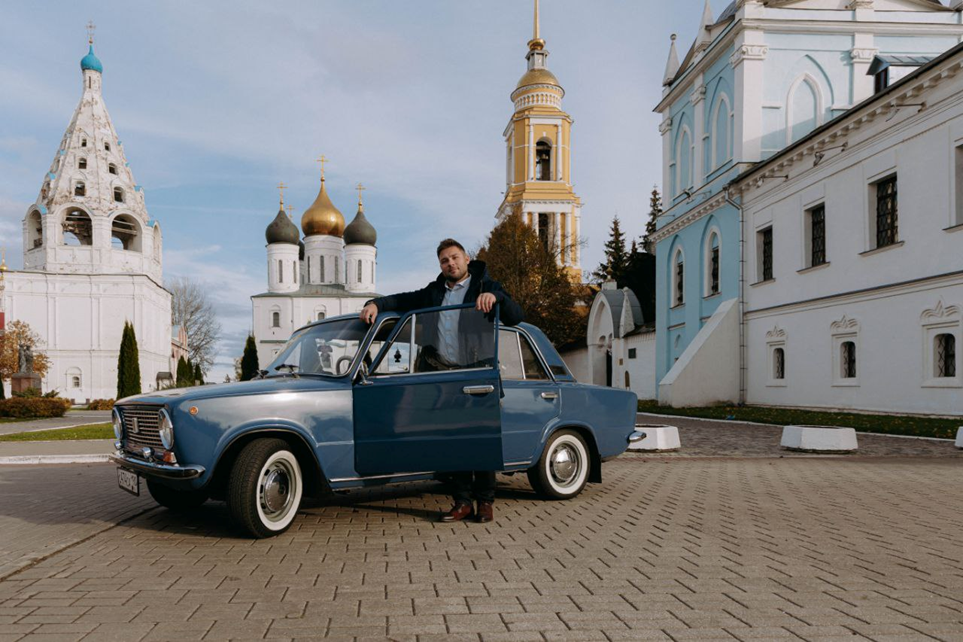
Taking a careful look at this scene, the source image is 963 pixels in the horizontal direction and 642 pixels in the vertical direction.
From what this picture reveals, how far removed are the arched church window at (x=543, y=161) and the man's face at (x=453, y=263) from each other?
5463cm

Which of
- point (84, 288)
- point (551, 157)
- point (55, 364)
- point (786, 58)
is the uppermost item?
point (551, 157)

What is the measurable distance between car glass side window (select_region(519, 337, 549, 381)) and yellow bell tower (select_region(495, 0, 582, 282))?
50.4 m

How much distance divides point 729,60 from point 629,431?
2397 cm

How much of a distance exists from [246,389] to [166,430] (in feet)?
2.05

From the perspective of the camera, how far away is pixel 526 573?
180 inches

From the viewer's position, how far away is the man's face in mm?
6199

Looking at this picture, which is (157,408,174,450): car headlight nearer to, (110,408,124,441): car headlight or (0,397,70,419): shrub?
(110,408,124,441): car headlight

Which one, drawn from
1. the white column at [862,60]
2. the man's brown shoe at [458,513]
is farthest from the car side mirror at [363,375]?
the white column at [862,60]

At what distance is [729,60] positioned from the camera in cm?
2759

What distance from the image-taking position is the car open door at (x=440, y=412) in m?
5.66

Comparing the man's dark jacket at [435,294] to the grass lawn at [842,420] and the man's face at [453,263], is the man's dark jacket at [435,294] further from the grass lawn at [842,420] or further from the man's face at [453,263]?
the grass lawn at [842,420]

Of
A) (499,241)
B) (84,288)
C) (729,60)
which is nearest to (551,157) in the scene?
(499,241)

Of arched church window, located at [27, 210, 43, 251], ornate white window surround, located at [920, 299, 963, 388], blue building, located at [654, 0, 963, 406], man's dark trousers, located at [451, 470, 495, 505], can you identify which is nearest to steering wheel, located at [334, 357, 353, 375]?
man's dark trousers, located at [451, 470, 495, 505]

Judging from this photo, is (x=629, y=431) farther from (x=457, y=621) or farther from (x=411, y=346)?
(x=457, y=621)
